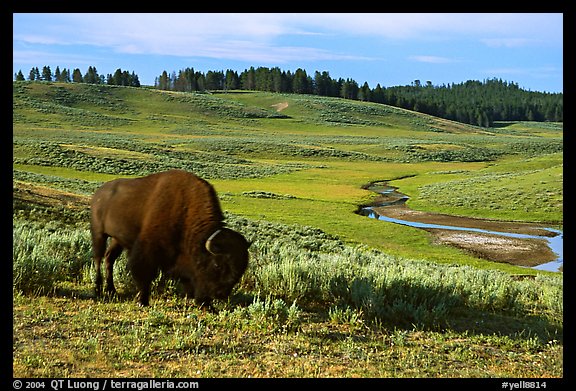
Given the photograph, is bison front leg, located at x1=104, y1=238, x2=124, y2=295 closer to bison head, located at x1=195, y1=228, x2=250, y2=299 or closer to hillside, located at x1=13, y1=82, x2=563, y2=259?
bison head, located at x1=195, y1=228, x2=250, y2=299

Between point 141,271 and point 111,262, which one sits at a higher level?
point 141,271

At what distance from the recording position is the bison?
6.71 m

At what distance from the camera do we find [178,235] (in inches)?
278

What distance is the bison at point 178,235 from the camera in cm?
671

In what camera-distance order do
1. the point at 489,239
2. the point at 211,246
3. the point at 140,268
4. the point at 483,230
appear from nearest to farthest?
the point at 211,246 → the point at 140,268 → the point at 489,239 → the point at 483,230

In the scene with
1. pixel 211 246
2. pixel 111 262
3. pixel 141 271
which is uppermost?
pixel 211 246

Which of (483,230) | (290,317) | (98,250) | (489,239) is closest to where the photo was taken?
(290,317)

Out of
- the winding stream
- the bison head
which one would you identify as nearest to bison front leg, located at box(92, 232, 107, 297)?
the bison head

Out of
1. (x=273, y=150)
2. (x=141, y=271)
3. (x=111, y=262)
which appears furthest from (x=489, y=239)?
(x=273, y=150)

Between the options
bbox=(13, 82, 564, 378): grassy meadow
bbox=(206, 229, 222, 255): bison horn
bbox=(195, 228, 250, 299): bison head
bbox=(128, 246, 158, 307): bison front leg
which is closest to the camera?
bbox=(13, 82, 564, 378): grassy meadow

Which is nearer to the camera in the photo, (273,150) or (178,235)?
(178,235)

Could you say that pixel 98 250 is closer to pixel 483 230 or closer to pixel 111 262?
pixel 111 262

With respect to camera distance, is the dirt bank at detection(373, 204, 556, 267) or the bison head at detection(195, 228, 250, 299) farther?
the dirt bank at detection(373, 204, 556, 267)
